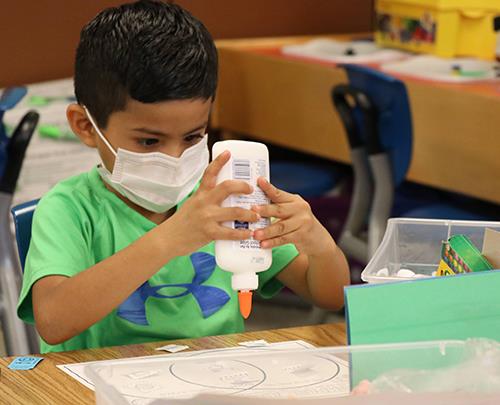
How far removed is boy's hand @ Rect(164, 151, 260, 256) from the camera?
3.60 feet

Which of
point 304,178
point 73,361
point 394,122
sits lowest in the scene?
point 304,178

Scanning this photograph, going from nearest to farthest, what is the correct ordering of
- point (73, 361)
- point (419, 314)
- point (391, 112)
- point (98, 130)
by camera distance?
point (419, 314) < point (73, 361) < point (98, 130) < point (391, 112)

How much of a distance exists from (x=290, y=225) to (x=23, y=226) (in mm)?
471

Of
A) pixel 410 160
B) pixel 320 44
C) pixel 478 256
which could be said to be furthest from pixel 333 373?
pixel 320 44

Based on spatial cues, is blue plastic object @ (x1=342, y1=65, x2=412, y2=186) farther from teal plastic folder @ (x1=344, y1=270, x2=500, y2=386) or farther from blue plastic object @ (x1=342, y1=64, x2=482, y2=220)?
teal plastic folder @ (x1=344, y1=270, x2=500, y2=386)

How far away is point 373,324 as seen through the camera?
3.10ft

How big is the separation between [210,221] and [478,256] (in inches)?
11.8

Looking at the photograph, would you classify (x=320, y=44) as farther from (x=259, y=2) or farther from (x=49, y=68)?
(x=49, y=68)

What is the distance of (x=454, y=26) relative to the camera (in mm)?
3439

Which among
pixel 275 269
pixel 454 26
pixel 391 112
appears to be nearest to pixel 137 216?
pixel 275 269

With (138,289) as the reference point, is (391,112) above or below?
below

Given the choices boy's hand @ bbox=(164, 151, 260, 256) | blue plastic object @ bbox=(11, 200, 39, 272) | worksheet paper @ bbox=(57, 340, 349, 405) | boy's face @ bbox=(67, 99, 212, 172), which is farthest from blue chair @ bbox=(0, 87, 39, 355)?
worksheet paper @ bbox=(57, 340, 349, 405)

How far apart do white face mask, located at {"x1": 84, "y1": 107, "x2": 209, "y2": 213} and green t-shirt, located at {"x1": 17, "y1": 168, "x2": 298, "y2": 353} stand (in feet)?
0.12

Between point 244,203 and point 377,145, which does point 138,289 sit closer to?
point 244,203
